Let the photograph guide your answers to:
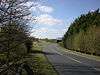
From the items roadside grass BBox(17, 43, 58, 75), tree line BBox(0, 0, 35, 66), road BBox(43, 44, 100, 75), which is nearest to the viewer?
tree line BBox(0, 0, 35, 66)

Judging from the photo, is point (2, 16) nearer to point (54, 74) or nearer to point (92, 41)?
point (54, 74)

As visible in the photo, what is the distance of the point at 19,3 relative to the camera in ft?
14.3

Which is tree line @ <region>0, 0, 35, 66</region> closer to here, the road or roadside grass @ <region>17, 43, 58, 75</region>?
roadside grass @ <region>17, 43, 58, 75</region>

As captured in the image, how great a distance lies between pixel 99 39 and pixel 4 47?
26.0 meters

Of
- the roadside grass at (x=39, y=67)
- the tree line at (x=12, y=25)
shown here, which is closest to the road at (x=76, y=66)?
the roadside grass at (x=39, y=67)

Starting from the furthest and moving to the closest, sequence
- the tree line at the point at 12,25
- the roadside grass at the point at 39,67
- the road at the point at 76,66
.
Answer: the road at the point at 76,66
the roadside grass at the point at 39,67
the tree line at the point at 12,25

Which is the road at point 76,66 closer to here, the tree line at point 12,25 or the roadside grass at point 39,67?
the roadside grass at point 39,67

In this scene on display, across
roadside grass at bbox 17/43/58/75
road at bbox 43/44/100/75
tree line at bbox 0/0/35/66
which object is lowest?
road at bbox 43/44/100/75

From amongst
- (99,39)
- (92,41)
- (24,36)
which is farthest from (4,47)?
(92,41)

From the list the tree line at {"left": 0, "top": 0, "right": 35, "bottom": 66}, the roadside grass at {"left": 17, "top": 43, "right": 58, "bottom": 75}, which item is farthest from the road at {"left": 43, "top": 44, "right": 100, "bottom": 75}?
the tree line at {"left": 0, "top": 0, "right": 35, "bottom": 66}

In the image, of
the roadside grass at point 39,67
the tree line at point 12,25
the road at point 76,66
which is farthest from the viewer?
the road at point 76,66

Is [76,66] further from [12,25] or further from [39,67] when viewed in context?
[12,25]

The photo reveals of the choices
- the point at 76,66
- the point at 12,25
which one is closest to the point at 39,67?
the point at 76,66

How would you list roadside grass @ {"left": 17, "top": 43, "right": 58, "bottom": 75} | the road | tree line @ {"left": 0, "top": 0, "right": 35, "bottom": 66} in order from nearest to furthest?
1. tree line @ {"left": 0, "top": 0, "right": 35, "bottom": 66}
2. roadside grass @ {"left": 17, "top": 43, "right": 58, "bottom": 75}
3. the road
